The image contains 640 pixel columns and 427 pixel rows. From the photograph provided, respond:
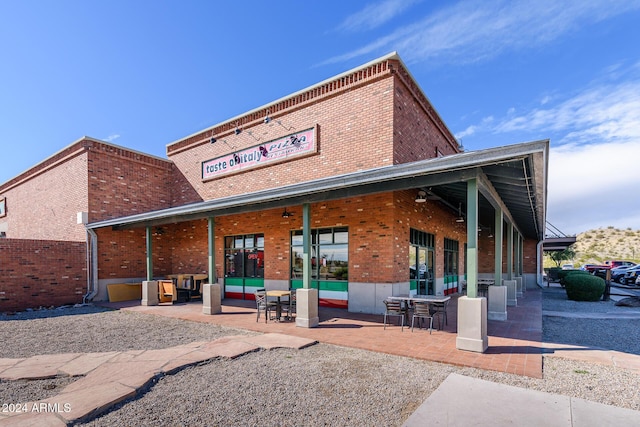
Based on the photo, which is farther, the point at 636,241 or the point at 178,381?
the point at 636,241

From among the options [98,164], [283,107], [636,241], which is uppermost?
[283,107]

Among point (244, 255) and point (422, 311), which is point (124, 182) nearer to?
point (244, 255)

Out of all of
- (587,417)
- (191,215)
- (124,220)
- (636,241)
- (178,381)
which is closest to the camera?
(587,417)

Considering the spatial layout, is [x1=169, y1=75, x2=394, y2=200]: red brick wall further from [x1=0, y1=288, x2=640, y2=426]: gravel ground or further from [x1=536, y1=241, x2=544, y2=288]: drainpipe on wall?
[x1=536, y1=241, x2=544, y2=288]: drainpipe on wall

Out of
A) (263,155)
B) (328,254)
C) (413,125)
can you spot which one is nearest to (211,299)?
(328,254)

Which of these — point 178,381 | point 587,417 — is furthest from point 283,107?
point 587,417

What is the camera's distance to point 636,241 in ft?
202

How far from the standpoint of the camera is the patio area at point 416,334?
561 centimetres

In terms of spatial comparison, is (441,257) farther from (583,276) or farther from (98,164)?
(98,164)

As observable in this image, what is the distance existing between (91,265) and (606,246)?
78871mm

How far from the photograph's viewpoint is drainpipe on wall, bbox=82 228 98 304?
13.5m

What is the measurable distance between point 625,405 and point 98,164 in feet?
56.6

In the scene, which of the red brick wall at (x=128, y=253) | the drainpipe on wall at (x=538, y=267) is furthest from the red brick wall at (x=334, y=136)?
the drainpipe on wall at (x=538, y=267)

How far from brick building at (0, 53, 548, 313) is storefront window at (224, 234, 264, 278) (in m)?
0.06
